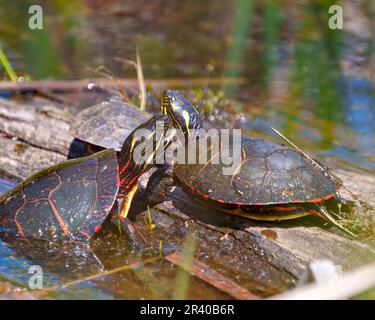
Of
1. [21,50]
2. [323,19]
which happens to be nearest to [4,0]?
[21,50]

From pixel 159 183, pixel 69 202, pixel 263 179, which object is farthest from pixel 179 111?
pixel 69 202

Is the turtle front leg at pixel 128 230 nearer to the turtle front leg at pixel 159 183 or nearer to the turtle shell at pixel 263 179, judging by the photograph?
the turtle front leg at pixel 159 183

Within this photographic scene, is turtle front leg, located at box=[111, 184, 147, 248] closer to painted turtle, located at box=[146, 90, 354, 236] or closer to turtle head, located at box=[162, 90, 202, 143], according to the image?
painted turtle, located at box=[146, 90, 354, 236]

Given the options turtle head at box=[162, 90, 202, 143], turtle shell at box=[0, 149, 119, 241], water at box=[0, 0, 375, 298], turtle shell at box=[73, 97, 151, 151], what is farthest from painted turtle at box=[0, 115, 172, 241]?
water at box=[0, 0, 375, 298]

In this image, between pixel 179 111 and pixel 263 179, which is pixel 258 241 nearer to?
pixel 263 179

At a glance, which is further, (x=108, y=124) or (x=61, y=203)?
(x=108, y=124)

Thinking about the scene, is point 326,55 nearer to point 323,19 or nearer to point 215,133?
point 323,19

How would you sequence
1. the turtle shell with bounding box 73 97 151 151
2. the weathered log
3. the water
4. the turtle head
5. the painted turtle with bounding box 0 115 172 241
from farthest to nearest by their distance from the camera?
the water → the turtle shell with bounding box 73 97 151 151 → the turtle head → the painted turtle with bounding box 0 115 172 241 → the weathered log
